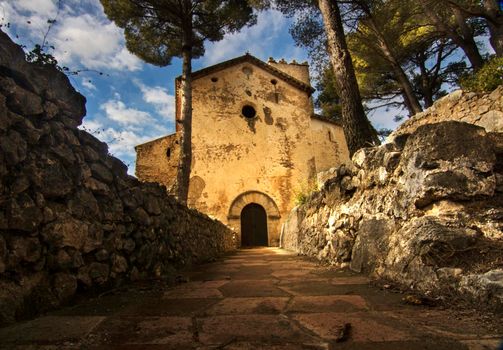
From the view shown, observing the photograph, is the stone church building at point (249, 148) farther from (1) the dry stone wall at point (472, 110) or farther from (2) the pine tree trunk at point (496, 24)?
(2) the pine tree trunk at point (496, 24)

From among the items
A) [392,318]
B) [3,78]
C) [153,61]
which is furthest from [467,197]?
[153,61]

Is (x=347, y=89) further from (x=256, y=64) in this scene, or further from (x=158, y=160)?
(x=256, y=64)

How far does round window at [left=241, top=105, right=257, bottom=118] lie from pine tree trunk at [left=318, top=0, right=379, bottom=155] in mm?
8059

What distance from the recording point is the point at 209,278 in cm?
320

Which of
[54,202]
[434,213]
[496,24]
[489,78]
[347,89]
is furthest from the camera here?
[496,24]

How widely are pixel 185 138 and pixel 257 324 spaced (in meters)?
6.71

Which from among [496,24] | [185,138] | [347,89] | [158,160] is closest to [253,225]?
[158,160]

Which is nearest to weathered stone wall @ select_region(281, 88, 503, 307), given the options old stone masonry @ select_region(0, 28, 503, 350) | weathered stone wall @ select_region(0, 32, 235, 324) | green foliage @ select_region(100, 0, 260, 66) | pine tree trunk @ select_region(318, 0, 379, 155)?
old stone masonry @ select_region(0, 28, 503, 350)

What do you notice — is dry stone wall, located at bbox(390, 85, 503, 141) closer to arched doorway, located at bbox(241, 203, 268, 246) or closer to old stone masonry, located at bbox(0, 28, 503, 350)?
old stone masonry, located at bbox(0, 28, 503, 350)

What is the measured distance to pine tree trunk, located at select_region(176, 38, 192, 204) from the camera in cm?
729

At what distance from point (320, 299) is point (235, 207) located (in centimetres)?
1059

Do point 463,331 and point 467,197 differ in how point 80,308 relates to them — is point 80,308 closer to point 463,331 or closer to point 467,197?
point 463,331

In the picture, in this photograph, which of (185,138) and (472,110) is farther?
(185,138)

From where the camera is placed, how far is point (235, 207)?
41.1 ft
